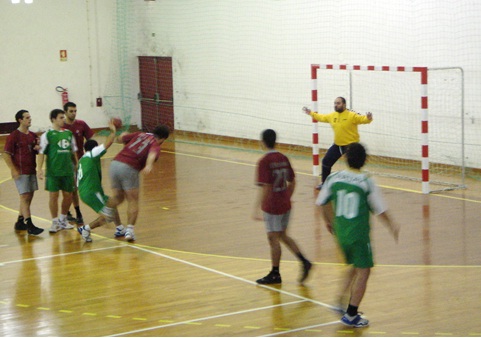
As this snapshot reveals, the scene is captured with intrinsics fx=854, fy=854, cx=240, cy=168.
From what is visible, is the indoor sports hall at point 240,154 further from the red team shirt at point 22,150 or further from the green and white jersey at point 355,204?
the red team shirt at point 22,150

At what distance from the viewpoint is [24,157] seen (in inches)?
487

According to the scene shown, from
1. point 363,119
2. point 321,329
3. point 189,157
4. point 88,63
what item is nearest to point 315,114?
point 363,119

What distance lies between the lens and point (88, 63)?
26.0 meters

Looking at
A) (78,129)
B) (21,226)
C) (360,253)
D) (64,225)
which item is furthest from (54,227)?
(360,253)

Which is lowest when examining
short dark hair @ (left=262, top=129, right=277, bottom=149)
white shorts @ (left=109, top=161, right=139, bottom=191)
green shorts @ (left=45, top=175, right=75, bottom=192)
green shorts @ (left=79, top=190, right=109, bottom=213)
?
green shorts @ (left=79, top=190, right=109, bottom=213)

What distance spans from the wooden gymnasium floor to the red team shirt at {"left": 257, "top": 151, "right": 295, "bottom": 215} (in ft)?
3.02

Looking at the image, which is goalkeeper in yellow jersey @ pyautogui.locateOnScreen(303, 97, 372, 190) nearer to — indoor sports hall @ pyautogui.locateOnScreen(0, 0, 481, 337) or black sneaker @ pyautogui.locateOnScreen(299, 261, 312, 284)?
indoor sports hall @ pyautogui.locateOnScreen(0, 0, 481, 337)

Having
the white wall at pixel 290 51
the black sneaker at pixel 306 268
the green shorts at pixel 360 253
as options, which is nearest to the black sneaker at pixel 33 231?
the black sneaker at pixel 306 268

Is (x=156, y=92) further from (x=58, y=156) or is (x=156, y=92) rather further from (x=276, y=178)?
(x=276, y=178)

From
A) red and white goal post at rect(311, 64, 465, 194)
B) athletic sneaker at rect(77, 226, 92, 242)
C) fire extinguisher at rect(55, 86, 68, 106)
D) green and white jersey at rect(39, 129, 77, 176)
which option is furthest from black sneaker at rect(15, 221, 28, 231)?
fire extinguisher at rect(55, 86, 68, 106)

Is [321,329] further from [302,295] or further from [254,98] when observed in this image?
[254,98]

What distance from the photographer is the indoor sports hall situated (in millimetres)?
8781

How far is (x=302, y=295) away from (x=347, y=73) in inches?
434

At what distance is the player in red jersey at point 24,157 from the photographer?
12273mm
